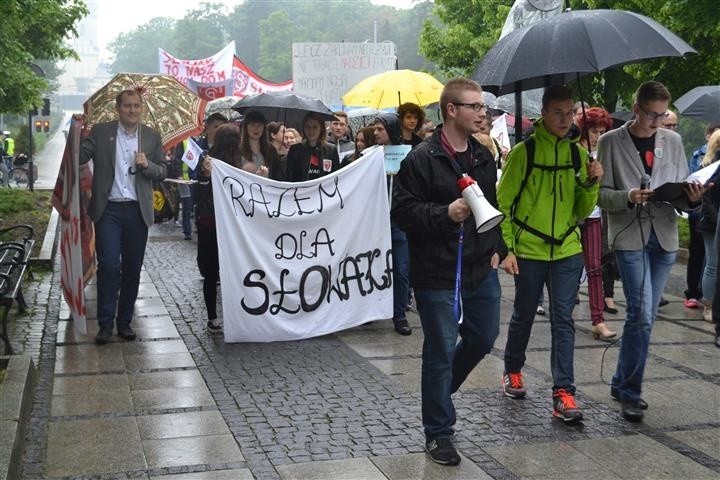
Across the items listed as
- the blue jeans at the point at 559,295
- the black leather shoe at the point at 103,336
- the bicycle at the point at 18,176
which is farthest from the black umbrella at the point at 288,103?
the bicycle at the point at 18,176

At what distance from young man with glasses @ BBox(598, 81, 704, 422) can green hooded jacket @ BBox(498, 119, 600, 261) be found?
0.30m

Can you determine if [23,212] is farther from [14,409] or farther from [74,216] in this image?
[14,409]

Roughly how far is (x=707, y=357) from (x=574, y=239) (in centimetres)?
257

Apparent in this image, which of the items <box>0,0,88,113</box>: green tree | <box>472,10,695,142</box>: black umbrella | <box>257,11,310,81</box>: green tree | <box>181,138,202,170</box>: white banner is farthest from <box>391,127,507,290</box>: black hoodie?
<box>257,11,310,81</box>: green tree

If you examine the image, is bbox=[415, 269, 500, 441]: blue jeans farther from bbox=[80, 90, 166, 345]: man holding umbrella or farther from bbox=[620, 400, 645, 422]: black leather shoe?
bbox=[80, 90, 166, 345]: man holding umbrella

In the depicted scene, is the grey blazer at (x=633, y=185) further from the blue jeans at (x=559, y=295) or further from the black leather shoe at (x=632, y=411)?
the black leather shoe at (x=632, y=411)

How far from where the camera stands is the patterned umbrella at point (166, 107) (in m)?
9.00

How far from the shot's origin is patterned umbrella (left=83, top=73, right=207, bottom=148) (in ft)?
29.5

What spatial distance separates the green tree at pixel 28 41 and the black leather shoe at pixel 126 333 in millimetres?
4489

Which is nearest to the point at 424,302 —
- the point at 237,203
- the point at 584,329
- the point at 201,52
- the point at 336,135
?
the point at 237,203

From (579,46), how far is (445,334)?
1679mm

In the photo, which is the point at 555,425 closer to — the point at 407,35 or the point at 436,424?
the point at 436,424

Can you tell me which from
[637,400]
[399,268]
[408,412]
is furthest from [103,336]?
[637,400]

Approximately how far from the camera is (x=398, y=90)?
11344mm
